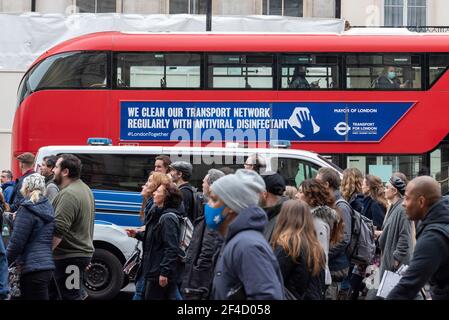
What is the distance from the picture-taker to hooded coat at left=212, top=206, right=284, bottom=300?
4.61 metres

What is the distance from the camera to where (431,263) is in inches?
229

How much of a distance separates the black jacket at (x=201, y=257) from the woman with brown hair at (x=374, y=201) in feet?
11.4

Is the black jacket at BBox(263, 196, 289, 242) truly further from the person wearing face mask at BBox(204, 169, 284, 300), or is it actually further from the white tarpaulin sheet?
the white tarpaulin sheet

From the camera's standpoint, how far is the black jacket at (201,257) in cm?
827

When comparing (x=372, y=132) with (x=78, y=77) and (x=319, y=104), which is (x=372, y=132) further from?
(x=78, y=77)

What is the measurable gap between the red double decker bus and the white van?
3004mm

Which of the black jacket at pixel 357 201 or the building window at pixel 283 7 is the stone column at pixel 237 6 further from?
the black jacket at pixel 357 201

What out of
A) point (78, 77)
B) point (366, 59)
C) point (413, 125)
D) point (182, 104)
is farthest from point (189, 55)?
point (413, 125)

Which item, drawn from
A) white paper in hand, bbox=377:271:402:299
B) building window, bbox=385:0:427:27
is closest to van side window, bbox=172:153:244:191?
white paper in hand, bbox=377:271:402:299

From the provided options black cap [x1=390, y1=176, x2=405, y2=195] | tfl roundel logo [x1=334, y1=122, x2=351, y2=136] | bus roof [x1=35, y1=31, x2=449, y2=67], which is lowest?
black cap [x1=390, y1=176, x2=405, y2=195]

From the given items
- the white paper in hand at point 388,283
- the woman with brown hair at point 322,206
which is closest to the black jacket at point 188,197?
the woman with brown hair at point 322,206

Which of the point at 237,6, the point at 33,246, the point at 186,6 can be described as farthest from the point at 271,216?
the point at 186,6
